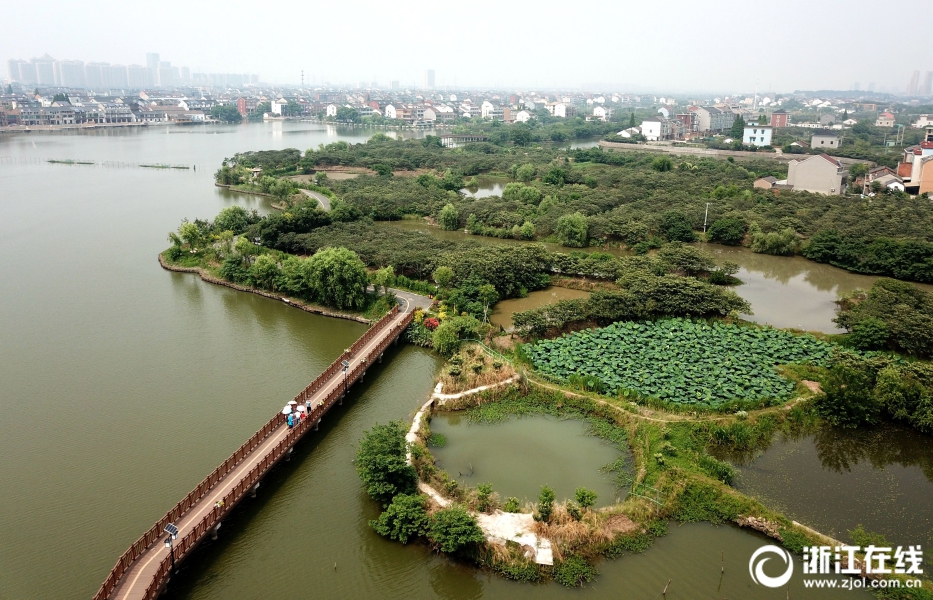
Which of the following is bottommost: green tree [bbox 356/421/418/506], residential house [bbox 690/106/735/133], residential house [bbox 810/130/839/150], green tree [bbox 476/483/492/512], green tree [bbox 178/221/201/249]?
green tree [bbox 476/483/492/512]

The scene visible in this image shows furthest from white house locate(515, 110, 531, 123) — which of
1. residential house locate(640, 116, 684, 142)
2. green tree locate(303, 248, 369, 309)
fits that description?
green tree locate(303, 248, 369, 309)

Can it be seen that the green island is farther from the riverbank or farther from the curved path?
the curved path

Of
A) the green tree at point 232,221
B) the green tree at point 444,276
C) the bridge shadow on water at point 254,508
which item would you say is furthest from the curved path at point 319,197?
the bridge shadow on water at point 254,508

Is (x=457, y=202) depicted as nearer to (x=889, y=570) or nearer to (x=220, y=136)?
(x=889, y=570)

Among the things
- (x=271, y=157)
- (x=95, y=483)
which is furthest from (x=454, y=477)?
(x=271, y=157)

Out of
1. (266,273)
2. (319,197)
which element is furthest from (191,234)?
(319,197)

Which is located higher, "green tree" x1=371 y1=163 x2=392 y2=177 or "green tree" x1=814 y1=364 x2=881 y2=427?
"green tree" x1=371 y1=163 x2=392 y2=177
